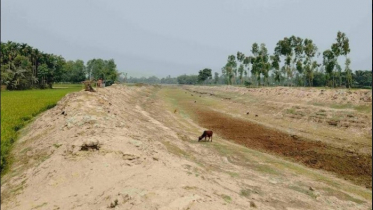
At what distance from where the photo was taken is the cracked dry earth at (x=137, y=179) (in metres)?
8.41

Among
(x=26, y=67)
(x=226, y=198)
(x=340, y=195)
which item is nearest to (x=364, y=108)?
(x=340, y=195)

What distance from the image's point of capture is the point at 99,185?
9344 millimetres

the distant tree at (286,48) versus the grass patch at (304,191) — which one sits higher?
the distant tree at (286,48)

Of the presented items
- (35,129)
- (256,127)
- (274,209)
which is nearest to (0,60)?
(35,129)

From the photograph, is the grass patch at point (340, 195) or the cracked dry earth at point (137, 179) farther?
the grass patch at point (340, 195)

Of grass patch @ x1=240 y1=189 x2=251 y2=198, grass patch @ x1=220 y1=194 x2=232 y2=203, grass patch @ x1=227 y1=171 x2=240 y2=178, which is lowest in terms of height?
grass patch @ x1=227 y1=171 x2=240 y2=178

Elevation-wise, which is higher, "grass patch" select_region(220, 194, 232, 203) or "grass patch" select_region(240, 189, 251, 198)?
"grass patch" select_region(220, 194, 232, 203)

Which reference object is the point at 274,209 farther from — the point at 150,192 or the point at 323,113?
the point at 323,113

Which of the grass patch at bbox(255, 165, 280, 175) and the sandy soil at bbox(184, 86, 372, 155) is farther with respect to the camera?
the sandy soil at bbox(184, 86, 372, 155)

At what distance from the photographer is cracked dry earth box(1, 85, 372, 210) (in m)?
8.41

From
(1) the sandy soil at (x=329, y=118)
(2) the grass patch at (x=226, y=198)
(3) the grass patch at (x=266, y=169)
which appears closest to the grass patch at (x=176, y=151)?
(3) the grass patch at (x=266, y=169)

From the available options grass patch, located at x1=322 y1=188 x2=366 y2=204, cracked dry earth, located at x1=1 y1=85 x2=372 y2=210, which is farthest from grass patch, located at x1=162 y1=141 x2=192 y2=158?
grass patch, located at x1=322 y1=188 x2=366 y2=204

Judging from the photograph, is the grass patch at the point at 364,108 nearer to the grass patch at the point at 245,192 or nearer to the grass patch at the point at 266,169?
the grass patch at the point at 266,169

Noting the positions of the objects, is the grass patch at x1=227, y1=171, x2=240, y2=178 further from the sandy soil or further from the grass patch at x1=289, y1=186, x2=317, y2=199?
the sandy soil
